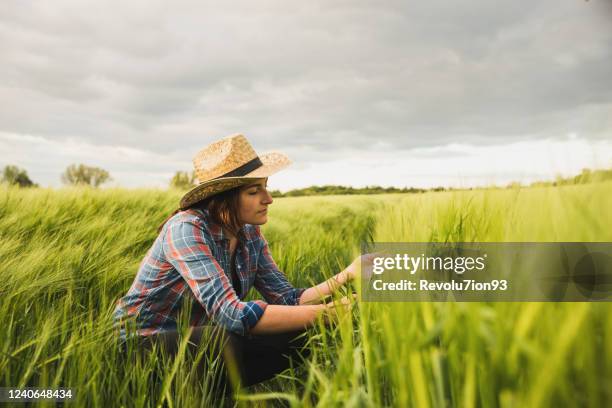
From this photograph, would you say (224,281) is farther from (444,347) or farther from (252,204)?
(444,347)

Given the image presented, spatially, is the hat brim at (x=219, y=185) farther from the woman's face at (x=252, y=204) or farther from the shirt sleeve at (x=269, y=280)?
the shirt sleeve at (x=269, y=280)

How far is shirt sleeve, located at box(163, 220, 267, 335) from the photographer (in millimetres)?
1514

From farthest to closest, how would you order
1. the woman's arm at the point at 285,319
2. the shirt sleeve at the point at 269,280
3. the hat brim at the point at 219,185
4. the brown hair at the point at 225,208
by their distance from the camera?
the shirt sleeve at the point at 269,280, the brown hair at the point at 225,208, the hat brim at the point at 219,185, the woman's arm at the point at 285,319

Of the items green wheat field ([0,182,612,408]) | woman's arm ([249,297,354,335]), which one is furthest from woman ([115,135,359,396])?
green wheat field ([0,182,612,408])

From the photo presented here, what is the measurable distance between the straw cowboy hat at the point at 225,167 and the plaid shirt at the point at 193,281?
11 centimetres

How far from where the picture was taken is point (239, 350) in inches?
62.3

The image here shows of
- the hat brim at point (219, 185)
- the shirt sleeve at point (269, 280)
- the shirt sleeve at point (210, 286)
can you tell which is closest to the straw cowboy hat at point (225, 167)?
the hat brim at point (219, 185)

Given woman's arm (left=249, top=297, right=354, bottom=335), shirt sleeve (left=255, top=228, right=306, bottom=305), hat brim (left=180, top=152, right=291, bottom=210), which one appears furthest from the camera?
shirt sleeve (left=255, top=228, right=306, bottom=305)

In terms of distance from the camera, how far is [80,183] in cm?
457

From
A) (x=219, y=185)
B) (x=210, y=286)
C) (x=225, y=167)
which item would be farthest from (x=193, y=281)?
(x=225, y=167)

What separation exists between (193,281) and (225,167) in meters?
0.57

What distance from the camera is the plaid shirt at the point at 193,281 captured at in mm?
1524

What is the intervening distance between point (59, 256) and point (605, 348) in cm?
241

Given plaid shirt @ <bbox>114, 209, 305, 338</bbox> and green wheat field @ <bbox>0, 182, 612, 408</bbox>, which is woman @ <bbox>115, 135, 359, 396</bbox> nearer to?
plaid shirt @ <bbox>114, 209, 305, 338</bbox>
